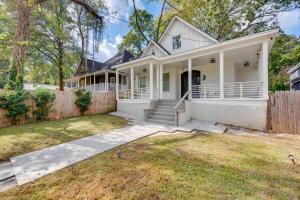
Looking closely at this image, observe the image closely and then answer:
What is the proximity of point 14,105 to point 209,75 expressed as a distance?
11.9 m

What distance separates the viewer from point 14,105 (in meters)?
9.23

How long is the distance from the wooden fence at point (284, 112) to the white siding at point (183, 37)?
6046 millimetres

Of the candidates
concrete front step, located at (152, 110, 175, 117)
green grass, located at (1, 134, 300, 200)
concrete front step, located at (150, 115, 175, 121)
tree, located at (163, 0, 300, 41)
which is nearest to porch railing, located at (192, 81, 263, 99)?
concrete front step, located at (152, 110, 175, 117)

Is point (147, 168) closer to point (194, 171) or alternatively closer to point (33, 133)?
point (194, 171)

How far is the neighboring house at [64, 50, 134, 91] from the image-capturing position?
17156 mm

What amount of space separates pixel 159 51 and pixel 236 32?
9915 millimetres

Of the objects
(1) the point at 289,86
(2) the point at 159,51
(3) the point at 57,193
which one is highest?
(2) the point at 159,51

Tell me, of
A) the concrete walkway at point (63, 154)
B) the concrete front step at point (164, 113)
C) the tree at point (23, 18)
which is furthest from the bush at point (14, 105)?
the concrete front step at point (164, 113)

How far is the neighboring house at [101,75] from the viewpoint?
56.3ft

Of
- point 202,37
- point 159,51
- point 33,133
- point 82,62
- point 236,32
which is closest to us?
point 33,133

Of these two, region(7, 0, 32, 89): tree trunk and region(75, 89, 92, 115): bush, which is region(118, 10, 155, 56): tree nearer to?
region(75, 89, 92, 115): bush

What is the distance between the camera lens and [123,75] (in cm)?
1869

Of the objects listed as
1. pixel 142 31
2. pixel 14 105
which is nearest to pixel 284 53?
pixel 142 31

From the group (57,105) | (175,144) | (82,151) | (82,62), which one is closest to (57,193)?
(82,151)
